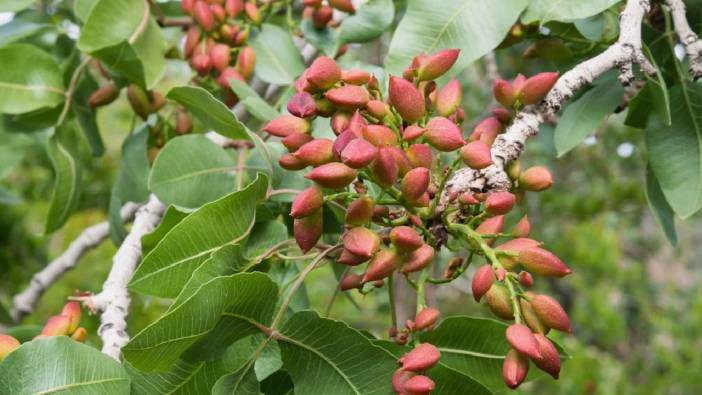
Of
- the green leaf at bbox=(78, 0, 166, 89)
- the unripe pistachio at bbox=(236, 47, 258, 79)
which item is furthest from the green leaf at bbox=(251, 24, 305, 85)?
the green leaf at bbox=(78, 0, 166, 89)

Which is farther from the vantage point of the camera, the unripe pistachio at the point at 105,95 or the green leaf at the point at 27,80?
the unripe pistachio at the point at 105,95

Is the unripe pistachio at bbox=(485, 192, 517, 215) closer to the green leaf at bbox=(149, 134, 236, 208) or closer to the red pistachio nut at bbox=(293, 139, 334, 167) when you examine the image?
the red pistachio nut at bbox=(293, 139, 334, 167)

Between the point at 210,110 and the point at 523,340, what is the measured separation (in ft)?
1.50

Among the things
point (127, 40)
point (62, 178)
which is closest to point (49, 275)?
point (62, 178)

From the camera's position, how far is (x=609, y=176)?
147 inches

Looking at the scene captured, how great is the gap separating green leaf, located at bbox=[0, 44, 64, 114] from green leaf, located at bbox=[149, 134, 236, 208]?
15.2 inches

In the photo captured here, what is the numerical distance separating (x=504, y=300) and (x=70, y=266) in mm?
1167

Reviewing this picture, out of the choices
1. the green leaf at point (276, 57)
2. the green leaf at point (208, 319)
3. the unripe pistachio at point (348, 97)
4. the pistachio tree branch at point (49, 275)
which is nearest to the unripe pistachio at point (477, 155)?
the unripe pistachio at point (348, 97)

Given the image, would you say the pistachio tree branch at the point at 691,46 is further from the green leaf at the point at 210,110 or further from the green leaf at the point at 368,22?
the green leaf at the point at 210,110

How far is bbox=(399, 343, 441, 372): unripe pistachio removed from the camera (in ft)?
2.54

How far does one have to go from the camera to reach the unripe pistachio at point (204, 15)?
1.39m

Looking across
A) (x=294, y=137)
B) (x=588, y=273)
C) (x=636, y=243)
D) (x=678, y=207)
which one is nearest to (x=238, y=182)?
(x=294, y=137)

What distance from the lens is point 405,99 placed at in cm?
85

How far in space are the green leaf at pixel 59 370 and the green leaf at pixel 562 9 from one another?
25.3 inches
